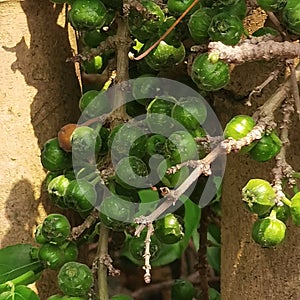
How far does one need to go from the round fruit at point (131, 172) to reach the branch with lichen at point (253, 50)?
0.56 ft

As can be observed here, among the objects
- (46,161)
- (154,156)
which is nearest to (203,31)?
(154,156)

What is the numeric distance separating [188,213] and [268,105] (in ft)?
1.31

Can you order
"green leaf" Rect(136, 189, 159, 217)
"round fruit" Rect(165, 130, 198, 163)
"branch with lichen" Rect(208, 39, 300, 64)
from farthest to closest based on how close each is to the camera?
"green leaf" Rect(136, 189, 159, 217) → "round fruit" Rect(165, 130, 198, 163) → "branch with lichen" Rect(208, 39, 300, 64)

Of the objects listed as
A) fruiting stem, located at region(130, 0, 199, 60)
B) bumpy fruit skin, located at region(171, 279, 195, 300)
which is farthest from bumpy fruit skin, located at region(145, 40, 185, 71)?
bumpy fruit skin, located at region(171, 279, 195, 300)

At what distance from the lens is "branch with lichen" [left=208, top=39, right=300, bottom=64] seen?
767 mm

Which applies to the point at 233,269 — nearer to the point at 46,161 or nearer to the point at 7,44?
the point at 46,161

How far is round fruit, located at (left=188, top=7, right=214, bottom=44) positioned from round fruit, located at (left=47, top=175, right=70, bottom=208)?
9.8 inches

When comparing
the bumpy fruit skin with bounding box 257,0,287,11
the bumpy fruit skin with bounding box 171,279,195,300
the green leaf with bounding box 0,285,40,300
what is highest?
the bumpy fruit skin with bounding box 257,0,287,11

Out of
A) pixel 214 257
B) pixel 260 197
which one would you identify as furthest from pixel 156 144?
pixel 214 257

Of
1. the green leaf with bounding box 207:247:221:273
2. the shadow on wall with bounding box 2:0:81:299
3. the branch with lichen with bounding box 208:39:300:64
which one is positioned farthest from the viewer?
the green leaf with bounding box 207:247:221:273

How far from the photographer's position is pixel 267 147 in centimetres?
87

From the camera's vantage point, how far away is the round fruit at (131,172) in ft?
2.99

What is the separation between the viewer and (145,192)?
39.8 inches

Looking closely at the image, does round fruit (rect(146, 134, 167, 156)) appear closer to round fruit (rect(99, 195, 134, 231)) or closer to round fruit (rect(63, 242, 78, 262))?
round fruit (rect(99, 195, 134, 231))
